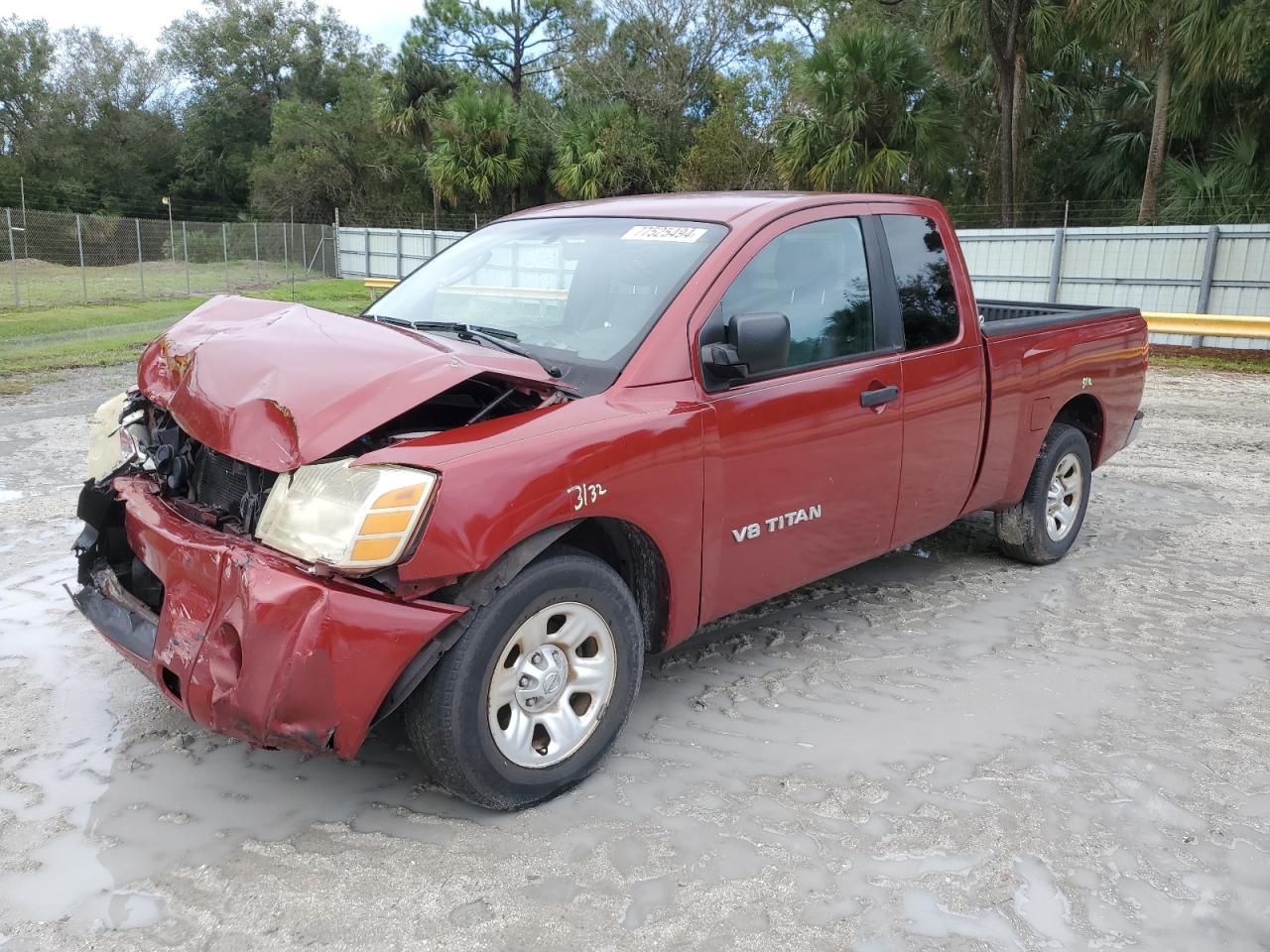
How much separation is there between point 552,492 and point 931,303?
2.39 metres

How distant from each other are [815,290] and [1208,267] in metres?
14.6

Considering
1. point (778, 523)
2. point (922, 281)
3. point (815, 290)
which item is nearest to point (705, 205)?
point (815, 290)

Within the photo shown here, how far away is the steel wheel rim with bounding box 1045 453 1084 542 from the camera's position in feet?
18.2

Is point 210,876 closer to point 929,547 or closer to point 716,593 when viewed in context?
point 716,593

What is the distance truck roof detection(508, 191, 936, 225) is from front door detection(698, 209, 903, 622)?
92mm

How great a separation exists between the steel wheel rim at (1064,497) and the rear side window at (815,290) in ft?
6.40

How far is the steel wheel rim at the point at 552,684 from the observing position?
2996 mm

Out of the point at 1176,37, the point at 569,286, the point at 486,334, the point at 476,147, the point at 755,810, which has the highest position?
the point at 1176,37

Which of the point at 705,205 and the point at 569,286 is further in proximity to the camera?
the point at 705,205

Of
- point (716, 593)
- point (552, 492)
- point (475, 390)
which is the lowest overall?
point (716, 593)

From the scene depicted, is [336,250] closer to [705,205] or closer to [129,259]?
[129,259]

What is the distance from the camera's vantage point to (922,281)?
4562 millimetres

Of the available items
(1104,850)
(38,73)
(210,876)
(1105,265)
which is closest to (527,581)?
(210,876)

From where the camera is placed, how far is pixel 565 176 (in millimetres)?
30078
